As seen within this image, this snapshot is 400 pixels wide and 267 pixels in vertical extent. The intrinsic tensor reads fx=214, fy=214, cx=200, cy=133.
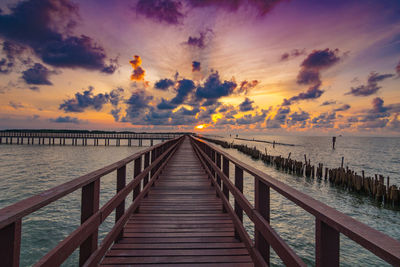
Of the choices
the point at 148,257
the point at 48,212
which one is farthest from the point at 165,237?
the point at 48,212

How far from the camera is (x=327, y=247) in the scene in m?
1.36

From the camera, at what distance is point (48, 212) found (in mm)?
10805

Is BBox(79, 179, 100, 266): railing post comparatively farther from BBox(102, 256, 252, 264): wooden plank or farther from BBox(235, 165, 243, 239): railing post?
BBox(235, 165, 243, 239): railing post

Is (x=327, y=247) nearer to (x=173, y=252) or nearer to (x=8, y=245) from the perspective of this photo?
(x=8, y=245)

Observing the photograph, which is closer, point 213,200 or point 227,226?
point 227,226

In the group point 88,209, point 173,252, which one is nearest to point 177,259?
point 173,252

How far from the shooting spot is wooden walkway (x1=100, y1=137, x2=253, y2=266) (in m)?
3.14

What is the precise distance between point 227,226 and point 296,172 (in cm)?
2197

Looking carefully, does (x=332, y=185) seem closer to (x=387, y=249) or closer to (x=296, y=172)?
(x=296, y=172)

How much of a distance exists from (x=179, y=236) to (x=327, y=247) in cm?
300

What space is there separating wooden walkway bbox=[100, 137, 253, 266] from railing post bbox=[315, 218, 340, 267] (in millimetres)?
1993

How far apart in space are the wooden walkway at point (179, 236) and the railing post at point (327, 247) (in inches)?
78.5

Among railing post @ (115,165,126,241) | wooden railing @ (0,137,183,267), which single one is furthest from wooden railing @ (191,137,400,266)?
railing post @ (115,165,126,241)

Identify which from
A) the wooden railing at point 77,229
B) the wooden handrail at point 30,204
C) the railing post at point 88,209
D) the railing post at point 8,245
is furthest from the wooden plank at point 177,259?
the railing post at point 8,245
